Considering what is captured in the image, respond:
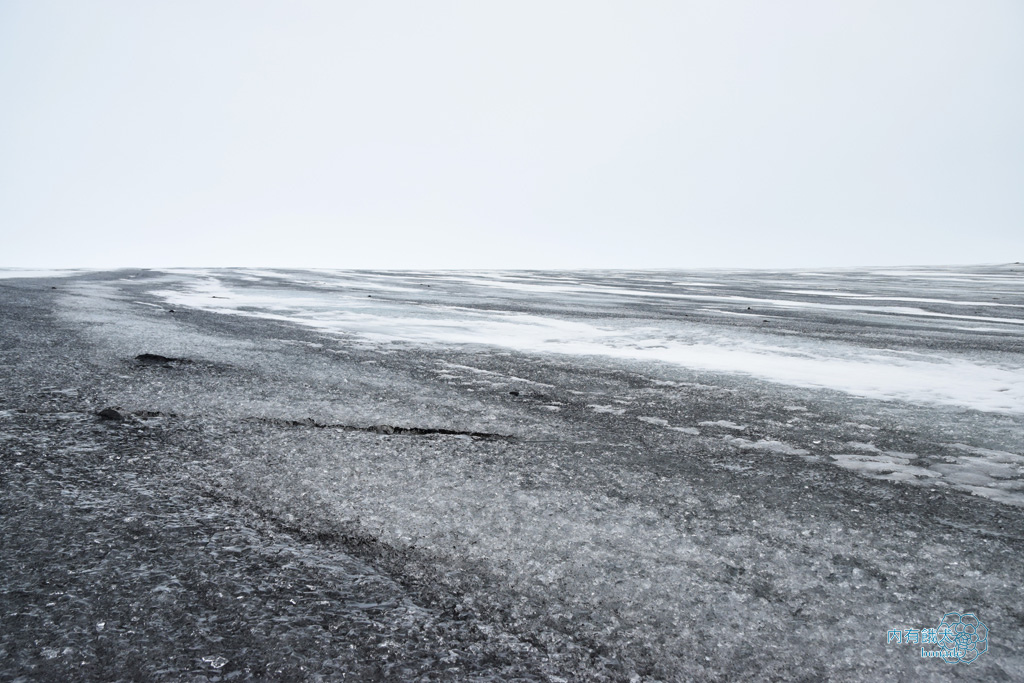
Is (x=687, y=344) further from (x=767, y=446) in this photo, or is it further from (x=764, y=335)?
(x=767, y=446)

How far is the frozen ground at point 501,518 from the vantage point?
1.30 metres

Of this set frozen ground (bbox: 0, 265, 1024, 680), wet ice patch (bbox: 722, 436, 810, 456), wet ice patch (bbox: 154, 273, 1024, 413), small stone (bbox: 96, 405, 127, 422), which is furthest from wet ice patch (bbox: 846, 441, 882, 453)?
small stone (bbox: 96, 405, 127, 422)

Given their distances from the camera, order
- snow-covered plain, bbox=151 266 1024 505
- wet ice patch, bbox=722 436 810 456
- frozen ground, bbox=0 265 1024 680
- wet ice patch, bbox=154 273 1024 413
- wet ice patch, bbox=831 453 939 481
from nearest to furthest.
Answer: frozen ground, bbox=0 265 1024 680
wet ice patch, bbox=831 453 939 481
wet ice patch, bbox=722 436 810 456
snow-covered plain, bbox=151 266 1024 505
wet ice patch, bbox=154 273 1024 413

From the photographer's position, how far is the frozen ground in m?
1.30

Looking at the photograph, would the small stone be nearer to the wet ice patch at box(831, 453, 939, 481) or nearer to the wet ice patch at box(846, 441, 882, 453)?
the wet ice patch at box(831, 453, 939, 481)

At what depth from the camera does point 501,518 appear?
1920mm

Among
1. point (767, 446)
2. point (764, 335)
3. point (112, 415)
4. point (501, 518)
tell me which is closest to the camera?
point (501, 518)

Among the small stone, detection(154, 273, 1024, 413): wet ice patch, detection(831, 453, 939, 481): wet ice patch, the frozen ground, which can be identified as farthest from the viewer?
detection(154, 273, 1024, 413): wet ice patch

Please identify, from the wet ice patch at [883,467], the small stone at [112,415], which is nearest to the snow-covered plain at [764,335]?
the wet ice patch at [883,467]

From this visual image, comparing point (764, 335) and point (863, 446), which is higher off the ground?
point (764, 335)

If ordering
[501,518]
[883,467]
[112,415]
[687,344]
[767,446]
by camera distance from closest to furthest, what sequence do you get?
[501,518] < [883,467] < [767,446] < [112,415] < [687,344]

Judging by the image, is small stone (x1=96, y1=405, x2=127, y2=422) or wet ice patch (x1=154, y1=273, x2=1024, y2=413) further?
wet ice patch (x1=154, y1=273, x2=1024, y2=413)

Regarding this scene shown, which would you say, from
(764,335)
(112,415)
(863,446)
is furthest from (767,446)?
(764,335)

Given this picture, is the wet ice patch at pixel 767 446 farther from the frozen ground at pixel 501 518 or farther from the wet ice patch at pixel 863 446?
the wet ice patch at pixel 863 446
